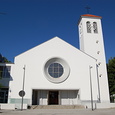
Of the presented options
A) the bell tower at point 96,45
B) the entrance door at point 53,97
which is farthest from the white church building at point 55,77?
the bell tower at point 96,45

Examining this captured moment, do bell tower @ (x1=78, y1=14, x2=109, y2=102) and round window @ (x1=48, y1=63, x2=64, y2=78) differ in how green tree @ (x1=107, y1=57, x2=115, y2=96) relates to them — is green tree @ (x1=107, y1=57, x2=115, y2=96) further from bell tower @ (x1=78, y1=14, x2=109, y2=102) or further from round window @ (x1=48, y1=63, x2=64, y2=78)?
round window @ (x1=48, y1=63, x2=64, y2=78)

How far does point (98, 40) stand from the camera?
2620cm

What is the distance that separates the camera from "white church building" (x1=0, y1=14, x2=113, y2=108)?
67.4ft

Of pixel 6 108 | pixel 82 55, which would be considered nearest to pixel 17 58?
pixel 6 108

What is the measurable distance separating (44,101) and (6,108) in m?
5.71

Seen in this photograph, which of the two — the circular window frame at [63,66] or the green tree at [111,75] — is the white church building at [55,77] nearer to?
the circular window frame at [63,66]

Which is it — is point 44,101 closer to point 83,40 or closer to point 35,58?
point 35,58

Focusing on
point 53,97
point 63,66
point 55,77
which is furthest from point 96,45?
point 53,97

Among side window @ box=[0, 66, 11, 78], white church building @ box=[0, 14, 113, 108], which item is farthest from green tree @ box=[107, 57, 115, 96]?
side window @ box=[0, 66, 11, 78]

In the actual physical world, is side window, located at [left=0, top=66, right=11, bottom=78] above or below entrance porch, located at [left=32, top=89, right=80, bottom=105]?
above

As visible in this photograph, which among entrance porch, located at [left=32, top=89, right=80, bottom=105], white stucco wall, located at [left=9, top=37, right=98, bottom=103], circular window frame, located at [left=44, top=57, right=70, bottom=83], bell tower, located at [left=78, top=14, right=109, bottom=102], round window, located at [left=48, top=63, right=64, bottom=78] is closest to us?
white stucco wall, located at [left=9, top=37, right=98, bottom=103]

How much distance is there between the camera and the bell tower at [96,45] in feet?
73.8

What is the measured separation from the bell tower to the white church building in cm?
14

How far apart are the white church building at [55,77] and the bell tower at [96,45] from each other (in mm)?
145
